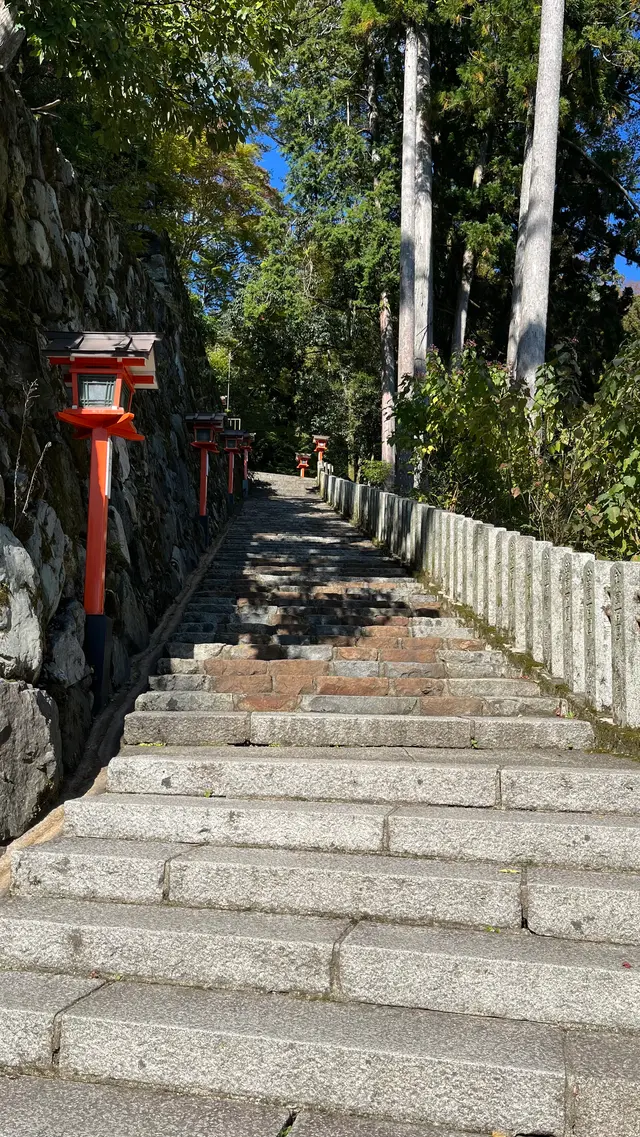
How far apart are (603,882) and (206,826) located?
67.6 inches

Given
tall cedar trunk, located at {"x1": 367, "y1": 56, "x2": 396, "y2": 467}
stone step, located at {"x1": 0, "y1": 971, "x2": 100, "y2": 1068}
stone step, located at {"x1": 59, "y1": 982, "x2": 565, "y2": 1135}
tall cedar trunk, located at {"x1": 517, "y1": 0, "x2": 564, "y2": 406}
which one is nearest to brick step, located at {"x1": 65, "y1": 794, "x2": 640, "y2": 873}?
stone step, located at {"x1": 59, "y1": 982, "x2": 565, "y2": 1135}

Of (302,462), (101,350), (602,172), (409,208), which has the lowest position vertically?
(101,350)

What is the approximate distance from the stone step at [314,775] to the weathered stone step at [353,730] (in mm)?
122

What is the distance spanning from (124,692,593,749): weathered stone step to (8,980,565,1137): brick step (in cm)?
189

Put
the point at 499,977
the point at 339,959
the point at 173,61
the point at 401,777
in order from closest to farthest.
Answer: the point at 499,977, the point at 339,959, the point at 401,777, the point at 173,61

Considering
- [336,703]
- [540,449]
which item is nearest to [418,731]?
[336,703]

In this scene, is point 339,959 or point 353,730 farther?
point 353,730

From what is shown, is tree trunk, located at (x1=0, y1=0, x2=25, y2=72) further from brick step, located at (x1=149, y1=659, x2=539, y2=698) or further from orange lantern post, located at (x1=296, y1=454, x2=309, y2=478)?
orange lantern post, located at (x1=296, y1=454, x2=309, y2=478)

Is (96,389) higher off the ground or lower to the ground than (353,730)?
higher

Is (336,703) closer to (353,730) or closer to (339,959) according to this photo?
(353,730)

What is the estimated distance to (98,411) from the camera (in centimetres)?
556

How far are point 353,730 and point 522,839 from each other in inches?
54.2

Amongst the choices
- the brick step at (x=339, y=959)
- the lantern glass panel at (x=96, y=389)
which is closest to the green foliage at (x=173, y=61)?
the lantern glass panel at (x=96, y=389)

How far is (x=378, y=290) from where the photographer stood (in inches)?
821
